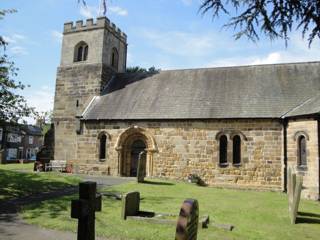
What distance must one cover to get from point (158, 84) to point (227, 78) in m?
5.20

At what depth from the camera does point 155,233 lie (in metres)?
8.62

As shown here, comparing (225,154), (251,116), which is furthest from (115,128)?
(251,116)

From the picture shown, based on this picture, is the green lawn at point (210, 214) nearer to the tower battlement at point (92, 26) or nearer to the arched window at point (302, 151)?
the arched window at point (302, 151)

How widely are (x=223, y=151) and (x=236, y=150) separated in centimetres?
81

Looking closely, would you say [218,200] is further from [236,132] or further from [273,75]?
[273,75]

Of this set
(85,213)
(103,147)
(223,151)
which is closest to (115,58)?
(103,147)

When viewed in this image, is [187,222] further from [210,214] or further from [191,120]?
[191,120]

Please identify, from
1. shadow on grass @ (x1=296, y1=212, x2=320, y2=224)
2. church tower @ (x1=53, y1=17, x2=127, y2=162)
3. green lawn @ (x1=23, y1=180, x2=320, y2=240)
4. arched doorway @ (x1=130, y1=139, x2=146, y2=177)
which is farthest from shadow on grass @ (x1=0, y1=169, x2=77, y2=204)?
shadow on grass @ (x1=296, y1=212, x2=320, y2=224)

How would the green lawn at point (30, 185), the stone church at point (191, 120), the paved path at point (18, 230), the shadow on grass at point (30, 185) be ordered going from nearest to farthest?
the paved path at point (18, 230)
the shadow on grass at point (30, 185)
the green lawn at point (30, 185)
the stone church at point (191, 120)

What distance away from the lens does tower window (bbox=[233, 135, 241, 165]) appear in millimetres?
21031

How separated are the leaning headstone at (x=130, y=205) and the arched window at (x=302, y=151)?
11.6 m

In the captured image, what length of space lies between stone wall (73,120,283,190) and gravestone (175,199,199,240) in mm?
15430

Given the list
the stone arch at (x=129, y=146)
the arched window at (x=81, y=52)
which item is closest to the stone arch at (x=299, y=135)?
the stone arch at (x=129, y=146)

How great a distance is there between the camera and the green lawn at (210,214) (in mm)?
8906
